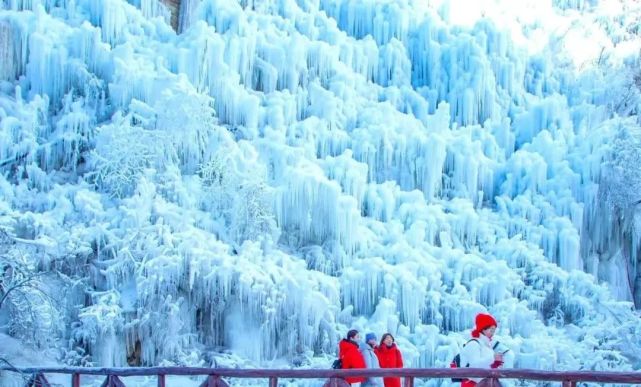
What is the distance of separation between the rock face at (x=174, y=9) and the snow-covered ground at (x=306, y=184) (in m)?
0.26

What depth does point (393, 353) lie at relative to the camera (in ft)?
40.1

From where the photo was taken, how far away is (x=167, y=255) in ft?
53.3

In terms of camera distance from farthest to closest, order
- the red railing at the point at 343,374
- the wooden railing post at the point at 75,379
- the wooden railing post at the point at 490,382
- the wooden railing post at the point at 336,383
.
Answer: the wooden railing post at the point at 75,379 < the wooden railing post at the point at 336,383 < the wooden railing post at the point at 490,382 < the red railing at the point at 343,374

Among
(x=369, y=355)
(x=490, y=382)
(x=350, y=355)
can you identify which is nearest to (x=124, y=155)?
(x=369, y=355)

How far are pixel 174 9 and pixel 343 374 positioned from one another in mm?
13514

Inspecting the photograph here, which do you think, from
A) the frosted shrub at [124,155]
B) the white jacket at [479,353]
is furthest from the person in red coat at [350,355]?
the frosted shrub at [124,155]

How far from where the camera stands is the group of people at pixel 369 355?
11586 mm

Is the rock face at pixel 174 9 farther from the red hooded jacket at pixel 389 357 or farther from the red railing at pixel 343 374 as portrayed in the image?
the red hooded jacket at pixel 389 357

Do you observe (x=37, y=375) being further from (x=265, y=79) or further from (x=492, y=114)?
(x=492, y=114)

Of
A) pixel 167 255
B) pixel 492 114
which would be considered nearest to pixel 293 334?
pixel 167 255

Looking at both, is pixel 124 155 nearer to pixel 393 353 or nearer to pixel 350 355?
pixel 393 353

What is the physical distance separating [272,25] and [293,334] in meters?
7.62

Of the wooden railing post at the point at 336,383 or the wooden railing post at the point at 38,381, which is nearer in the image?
the wooden railing post at the point at 336,383

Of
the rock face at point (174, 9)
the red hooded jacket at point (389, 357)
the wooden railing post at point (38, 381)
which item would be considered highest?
the rock face at point (174, 9)
